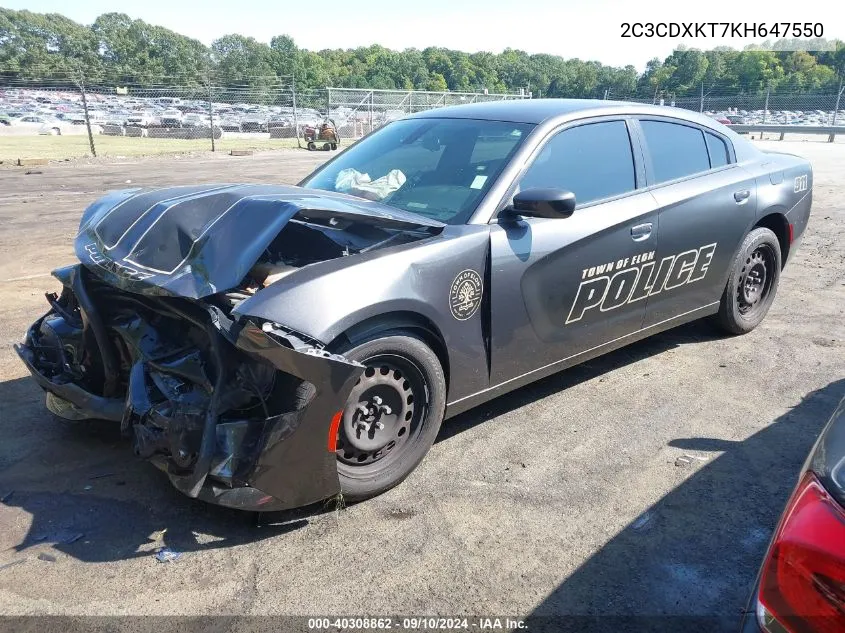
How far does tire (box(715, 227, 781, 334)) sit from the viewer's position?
4793mm

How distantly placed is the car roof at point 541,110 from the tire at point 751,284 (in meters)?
1.08

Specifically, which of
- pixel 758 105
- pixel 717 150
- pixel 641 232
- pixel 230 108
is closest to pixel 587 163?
pixel 641 232

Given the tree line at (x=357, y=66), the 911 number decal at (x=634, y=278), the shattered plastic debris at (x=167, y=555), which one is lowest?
the shattered plastic debris at (x=167, y=555)

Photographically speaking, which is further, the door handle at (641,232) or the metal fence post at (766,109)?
the metal fence post at (766,109)

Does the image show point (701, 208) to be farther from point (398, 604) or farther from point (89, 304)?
point (89, 304)

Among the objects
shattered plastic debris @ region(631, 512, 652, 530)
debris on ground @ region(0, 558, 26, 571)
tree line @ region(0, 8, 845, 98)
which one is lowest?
shattered plastic debris @ region(631, 512, 652, 530)

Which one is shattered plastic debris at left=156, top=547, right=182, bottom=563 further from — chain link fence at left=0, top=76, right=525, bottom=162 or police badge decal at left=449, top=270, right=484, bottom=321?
chain link fence at left=0, top=76, right=525, bottom=162

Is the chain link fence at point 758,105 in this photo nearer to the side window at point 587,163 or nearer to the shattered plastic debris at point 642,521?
the side window at point 587,163

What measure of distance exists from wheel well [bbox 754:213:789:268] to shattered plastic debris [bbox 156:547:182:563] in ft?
14.3

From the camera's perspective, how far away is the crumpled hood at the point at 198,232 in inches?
109

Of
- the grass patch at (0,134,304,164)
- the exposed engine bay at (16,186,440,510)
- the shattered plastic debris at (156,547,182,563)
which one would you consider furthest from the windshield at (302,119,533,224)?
the grass patch at (0,134,304,164)

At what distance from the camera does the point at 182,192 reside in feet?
11.2

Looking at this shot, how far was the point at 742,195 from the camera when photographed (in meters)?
4.63

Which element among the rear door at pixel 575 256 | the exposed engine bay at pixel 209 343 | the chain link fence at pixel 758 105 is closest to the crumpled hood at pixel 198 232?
the exposed engine bay at pixel 209 343
